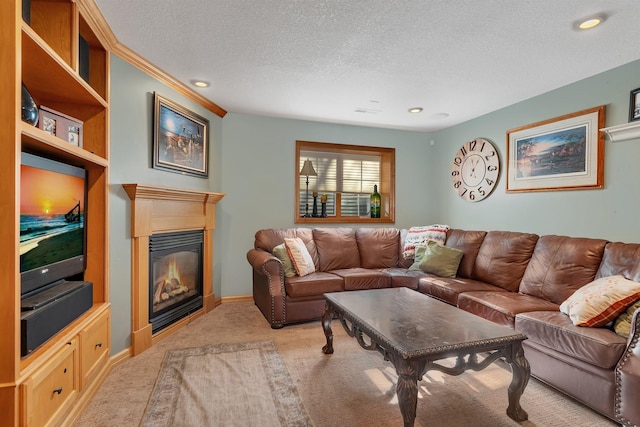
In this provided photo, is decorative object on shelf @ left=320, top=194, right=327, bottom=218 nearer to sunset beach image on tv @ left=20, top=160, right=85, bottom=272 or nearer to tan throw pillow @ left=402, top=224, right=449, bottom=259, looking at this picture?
tan throw pillow @ left=402, top=224, right=449, bottom=259

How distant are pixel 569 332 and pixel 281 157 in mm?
A: 3446

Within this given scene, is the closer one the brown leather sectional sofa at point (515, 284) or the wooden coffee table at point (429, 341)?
the wooden coffee table at point (429, 341)

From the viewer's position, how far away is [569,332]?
1.92m

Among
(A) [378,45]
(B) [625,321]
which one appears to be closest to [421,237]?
(B) [625,321]

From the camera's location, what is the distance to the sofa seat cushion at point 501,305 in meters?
2.36

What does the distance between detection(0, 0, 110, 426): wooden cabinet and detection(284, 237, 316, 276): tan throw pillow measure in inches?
68.1

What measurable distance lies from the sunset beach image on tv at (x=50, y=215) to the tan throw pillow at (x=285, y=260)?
1.80 meters

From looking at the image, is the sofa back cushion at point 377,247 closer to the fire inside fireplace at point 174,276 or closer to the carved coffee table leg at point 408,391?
the fire inside fireplace at point 174,276

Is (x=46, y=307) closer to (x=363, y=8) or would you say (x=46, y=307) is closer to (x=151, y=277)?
(x=151, y=277)

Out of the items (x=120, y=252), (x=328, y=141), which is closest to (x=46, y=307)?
(x=120, y=252)

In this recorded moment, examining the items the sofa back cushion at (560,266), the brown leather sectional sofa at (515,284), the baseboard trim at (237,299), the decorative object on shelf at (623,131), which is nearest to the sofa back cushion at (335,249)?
→ the brown leather sectional sofa at (515,284)

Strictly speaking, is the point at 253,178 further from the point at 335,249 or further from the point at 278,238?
the point at 335,249

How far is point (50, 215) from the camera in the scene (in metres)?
1.75

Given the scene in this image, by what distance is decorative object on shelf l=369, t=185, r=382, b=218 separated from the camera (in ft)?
15.7
